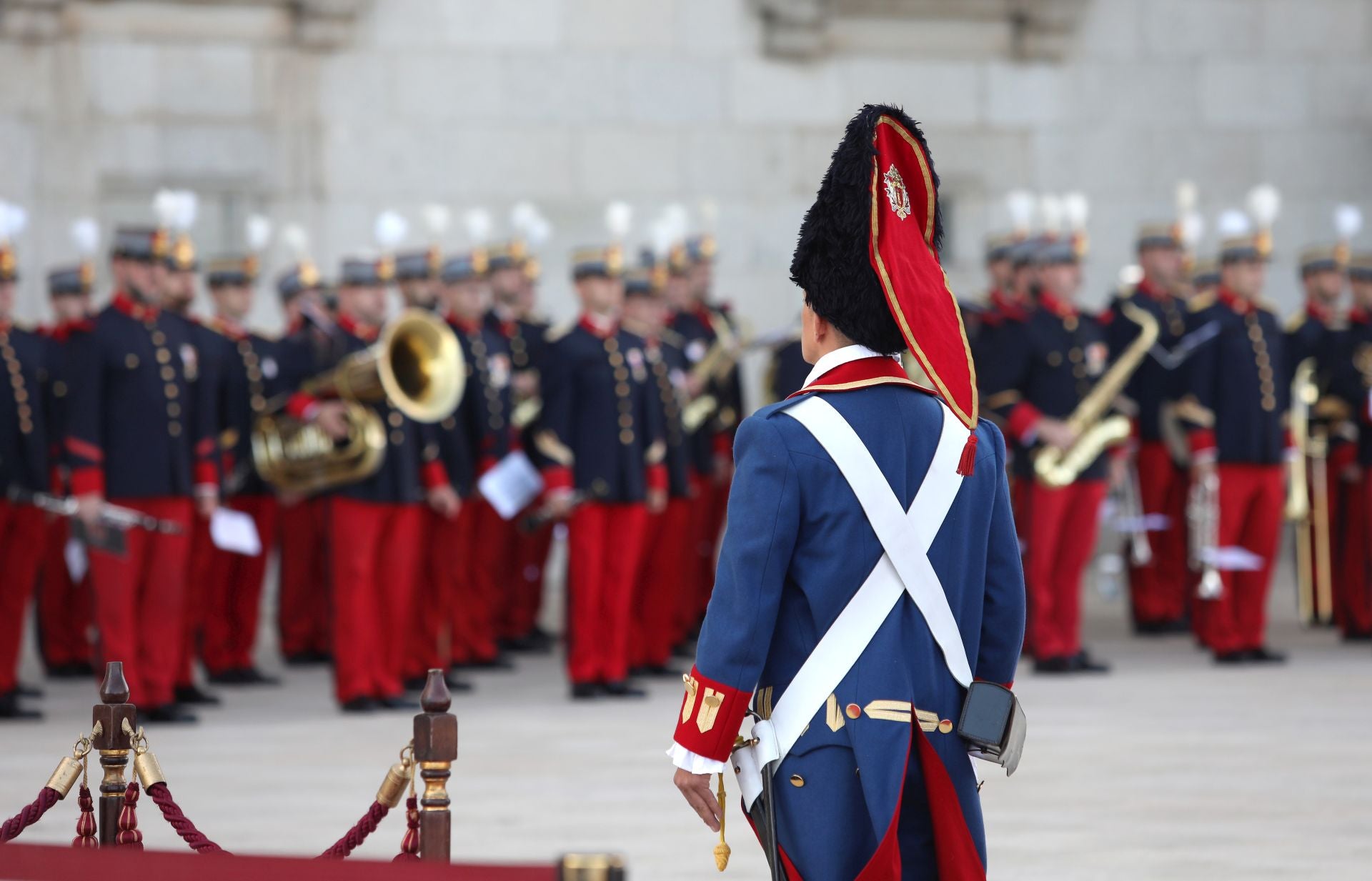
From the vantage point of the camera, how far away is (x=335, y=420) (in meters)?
9.79

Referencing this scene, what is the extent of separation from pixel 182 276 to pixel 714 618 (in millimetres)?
6590

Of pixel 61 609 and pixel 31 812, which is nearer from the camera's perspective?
pixel 31 812

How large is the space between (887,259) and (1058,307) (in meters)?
7.56

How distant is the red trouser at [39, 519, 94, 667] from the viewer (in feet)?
37.3

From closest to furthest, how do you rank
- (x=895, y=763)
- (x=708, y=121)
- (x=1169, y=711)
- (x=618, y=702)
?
(x=895, y=763) → (x=1169, y=711) → (x=618, y=702) → (x=708, y=121)

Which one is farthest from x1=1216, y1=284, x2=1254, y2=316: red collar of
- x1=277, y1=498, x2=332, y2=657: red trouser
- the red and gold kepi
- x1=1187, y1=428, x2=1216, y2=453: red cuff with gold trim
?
the red and gold kepi

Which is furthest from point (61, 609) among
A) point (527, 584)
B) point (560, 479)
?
point (560, 479)

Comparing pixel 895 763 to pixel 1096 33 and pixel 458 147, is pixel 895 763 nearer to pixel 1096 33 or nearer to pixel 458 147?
pixel 458 147

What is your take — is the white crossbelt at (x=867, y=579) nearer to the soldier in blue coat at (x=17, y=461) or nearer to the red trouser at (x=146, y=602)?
the red trouser at (x=146, y=602)

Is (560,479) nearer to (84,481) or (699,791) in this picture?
(84,481)

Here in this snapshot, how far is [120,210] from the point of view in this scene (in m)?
14.7

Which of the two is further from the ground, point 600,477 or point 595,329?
point 595,329

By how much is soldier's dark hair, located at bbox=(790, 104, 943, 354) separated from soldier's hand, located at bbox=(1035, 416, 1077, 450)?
23.1ft

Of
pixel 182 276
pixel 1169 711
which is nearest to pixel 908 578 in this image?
pixel 1169 711
